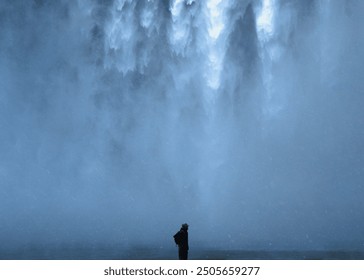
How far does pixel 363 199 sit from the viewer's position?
119 ft

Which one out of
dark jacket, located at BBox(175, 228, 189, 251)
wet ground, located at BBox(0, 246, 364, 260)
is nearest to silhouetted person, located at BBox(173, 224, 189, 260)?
dark jacket, located at BBox(175, 228, 189, 251)

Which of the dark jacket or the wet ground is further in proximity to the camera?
the wet ground

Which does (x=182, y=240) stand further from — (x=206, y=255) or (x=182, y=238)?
(x=206, y=255)

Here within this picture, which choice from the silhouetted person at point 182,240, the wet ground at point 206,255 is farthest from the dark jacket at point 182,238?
the wet ground at point 206,255

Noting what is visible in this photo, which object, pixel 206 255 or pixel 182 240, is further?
pixel 206 255

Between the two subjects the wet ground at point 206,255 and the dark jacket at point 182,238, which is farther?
the wet ground at point 206,255

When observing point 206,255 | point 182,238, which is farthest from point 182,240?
point 206,255

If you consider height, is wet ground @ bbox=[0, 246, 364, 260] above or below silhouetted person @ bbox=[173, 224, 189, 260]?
above

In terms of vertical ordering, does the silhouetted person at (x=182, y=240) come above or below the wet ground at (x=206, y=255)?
below

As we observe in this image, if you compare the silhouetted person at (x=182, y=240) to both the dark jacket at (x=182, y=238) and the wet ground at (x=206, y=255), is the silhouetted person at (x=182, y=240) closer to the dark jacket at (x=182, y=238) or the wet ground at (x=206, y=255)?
the dark jacket at (x=182, y=238)

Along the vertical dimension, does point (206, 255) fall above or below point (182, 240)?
above

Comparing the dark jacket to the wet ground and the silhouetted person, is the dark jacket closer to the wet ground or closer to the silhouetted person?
the silhouetted person

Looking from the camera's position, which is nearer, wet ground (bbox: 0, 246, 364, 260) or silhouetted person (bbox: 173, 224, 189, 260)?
silhouetted person (bbox: 173, 224, 189, 260)

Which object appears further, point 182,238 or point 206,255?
point 206,255
